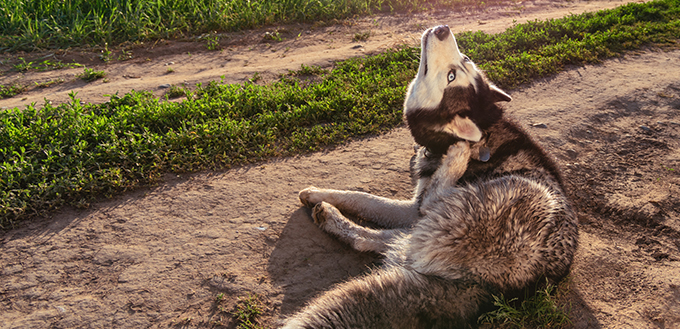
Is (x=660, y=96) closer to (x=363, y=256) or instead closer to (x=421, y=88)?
(x=421, y=88)

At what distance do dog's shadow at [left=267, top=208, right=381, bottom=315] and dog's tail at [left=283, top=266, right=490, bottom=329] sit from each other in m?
0.55

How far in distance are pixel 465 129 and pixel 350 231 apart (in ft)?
4.15

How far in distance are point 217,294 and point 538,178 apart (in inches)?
103

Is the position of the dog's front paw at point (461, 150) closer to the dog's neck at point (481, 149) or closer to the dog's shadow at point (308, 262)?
the dog's neck at point (481, 149)

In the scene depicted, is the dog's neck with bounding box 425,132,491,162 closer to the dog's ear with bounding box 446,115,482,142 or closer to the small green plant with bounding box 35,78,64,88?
the dog's ear with bounding box 446,115,482,142

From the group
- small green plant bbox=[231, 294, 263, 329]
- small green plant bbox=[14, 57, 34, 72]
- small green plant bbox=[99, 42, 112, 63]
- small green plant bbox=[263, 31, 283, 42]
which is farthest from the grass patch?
small green plant bbox=[231, 294, 263, 329]

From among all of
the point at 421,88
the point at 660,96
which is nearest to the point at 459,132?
the point at 421,88

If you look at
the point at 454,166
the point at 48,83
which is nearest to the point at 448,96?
the point at 454,166

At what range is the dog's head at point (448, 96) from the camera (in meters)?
3.42

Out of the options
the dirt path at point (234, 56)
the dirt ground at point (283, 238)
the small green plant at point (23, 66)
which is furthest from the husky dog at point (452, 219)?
the small green plant at point (23, 66)

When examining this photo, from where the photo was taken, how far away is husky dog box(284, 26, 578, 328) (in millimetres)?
2400

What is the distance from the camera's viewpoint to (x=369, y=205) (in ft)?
12.0

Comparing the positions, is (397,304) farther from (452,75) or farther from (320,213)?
(452,75)

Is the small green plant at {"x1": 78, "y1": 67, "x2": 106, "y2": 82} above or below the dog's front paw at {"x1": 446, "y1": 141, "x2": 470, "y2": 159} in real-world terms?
below
